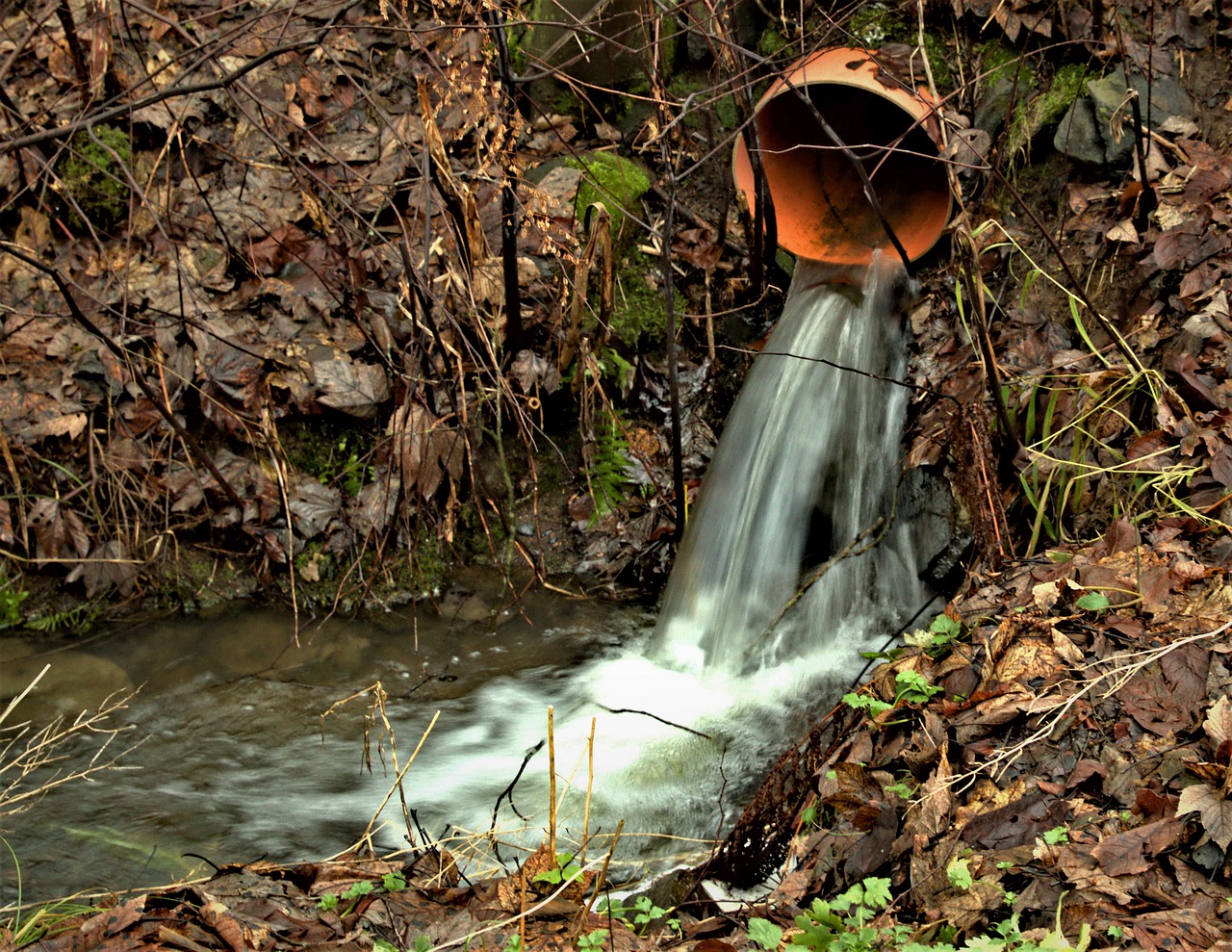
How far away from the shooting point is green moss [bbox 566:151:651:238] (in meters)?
4.52

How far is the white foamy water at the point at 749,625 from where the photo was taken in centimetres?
323

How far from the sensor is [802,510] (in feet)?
13.4

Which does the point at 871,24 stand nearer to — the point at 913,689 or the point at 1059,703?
the point at 913,689

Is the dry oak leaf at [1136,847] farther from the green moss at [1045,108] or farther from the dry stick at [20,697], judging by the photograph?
the green moss at [1045,108]

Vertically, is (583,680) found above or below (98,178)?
below

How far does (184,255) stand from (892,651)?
3520 mm

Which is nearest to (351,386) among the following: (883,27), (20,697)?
(20,697)

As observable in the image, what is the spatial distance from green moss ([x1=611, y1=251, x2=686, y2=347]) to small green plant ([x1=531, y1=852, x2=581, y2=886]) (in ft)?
8.75

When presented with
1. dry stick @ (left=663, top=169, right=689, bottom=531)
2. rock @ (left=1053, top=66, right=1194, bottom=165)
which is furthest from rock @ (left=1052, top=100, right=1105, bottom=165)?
dry stick @ (left=663, top=169, right=689, bottom=531)

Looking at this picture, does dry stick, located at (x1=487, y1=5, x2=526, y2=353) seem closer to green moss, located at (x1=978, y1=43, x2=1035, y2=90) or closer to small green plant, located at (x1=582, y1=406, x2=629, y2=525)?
small green plant, located at (x1=582, y1=406, x2=629, y2=525)

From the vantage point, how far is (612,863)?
2.78 m

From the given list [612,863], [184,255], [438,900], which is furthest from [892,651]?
[184,255]

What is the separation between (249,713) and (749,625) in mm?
1927

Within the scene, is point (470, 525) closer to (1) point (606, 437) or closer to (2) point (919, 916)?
(1) point (606, 437)
